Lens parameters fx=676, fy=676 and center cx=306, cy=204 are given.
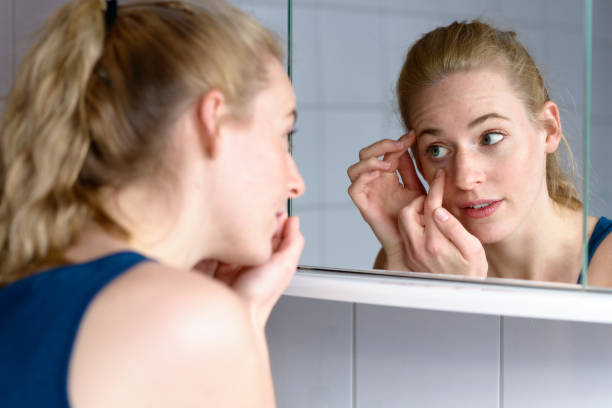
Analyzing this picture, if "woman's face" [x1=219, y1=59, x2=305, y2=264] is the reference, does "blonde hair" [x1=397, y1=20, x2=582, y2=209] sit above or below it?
above

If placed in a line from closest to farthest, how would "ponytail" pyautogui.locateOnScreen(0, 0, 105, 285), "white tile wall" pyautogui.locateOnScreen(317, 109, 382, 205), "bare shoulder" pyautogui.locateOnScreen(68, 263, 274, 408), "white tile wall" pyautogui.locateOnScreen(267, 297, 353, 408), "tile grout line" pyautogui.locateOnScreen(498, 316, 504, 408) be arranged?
"bare shoulder" pyautogui.locateOnScreen(68, 263, 274, 408) < "ponytail" pyautogui.locateOnScreen(0, 0, 105, 285) < "white tile wall" pyautogui.locateOnScreen(317, 109, 382, 205) < "tile grout line" pyautogui.locateOnScreen(498, 316, 504, 408) < "white tile wall" pyautogui.locateOnScreen(267, 297, 353, 408)

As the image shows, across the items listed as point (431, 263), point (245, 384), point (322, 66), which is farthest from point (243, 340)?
point (322, 66)

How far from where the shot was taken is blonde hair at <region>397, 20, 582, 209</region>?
0.66m

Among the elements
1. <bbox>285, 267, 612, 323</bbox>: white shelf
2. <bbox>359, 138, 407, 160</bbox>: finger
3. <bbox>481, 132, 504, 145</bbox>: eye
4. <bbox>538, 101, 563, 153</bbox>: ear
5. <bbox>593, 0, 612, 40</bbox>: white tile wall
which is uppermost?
<bbox>593, 0, 612, 40</bbox>: white tile wall

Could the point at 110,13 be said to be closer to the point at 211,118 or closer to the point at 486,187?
the point at 211,118

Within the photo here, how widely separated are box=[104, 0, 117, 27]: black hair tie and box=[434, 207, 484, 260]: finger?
381mm

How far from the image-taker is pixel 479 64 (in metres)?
0.70

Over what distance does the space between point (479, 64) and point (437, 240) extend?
191 mm

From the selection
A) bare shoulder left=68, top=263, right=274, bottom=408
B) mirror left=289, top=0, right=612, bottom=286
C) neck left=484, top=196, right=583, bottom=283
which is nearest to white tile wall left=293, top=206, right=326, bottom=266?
mirror left=289, top=0, right=612, bottom=286

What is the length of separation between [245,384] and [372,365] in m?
0.49

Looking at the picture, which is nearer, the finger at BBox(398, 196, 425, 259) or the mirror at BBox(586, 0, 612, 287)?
the mirror at BBox(586, 0, 612, 287)

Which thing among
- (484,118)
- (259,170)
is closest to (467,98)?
(484,118)

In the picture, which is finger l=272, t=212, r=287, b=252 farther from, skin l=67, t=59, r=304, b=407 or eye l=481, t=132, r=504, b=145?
eye l=481, t=132, r=504, b=145

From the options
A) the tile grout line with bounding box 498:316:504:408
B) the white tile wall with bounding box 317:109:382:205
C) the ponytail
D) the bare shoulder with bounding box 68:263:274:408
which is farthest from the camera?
the tile grout line with bounding box 498:316:504:408
